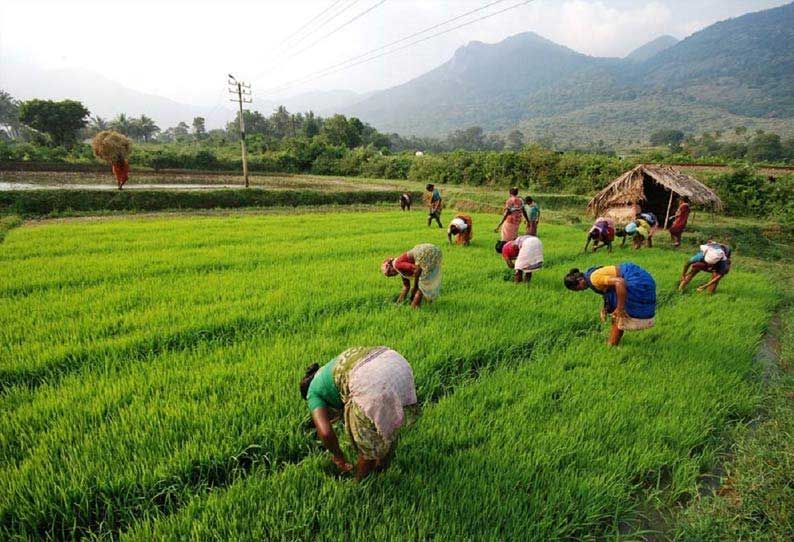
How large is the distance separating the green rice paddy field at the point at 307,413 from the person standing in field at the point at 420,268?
1.09ft

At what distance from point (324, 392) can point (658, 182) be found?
1316 cm

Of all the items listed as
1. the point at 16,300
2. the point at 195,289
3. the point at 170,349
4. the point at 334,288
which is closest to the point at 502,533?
the point at 170,349

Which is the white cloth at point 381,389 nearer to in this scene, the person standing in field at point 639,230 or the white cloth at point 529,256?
the white cloth at point 529,256

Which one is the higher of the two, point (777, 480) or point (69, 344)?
point (69, 344)

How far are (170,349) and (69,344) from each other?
2.77ft

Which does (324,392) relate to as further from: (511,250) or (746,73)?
(746,73)

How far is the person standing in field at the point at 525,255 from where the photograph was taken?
5.70 metres

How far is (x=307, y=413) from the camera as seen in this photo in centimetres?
268

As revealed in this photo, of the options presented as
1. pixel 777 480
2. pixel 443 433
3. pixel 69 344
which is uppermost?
pixel 69 344

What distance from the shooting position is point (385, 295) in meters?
5.18

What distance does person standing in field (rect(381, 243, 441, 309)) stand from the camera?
4344 millimetres

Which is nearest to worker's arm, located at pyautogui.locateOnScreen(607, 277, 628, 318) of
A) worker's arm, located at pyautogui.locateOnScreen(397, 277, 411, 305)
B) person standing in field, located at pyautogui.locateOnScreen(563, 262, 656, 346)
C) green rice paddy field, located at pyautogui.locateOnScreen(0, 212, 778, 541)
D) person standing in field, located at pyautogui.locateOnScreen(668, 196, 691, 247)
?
person standing in field, located at pyautogui.locateOnScreen(563, 262, 656, 346)

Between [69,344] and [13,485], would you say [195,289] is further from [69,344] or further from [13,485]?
[13,485]

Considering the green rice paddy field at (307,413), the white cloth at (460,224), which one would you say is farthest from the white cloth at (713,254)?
the white cloth at (460,224)
